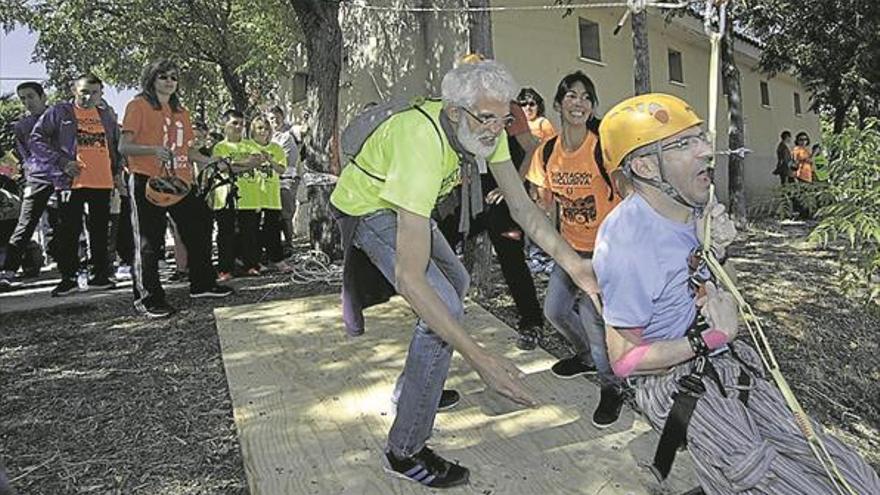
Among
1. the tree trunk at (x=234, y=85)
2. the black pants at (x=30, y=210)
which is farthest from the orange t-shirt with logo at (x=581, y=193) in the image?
the tree trunk at (x=234, y=85)

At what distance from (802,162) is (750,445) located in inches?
582

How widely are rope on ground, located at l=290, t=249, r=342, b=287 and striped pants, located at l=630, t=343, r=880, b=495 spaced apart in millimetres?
5131

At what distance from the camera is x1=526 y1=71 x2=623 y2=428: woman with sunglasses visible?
379 centimetres

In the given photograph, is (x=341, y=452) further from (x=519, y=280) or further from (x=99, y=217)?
(x=99, y=217)

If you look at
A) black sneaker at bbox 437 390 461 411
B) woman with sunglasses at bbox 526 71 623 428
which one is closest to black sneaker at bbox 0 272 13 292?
black sneaker at bbox 437 390 461 411

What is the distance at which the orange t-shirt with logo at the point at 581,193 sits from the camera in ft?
12.5

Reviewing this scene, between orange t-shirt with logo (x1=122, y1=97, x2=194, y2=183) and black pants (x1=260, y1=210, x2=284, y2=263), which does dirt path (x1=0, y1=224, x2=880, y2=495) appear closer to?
black pants (x1=260, y1=210, x2=284, y2=263)

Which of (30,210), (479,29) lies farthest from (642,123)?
(30,210)

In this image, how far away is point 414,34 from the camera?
1298 centimetres

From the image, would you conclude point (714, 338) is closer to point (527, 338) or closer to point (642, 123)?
point (642, 123)

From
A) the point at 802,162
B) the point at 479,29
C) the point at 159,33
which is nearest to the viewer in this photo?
the point at 479,29

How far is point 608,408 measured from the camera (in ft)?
11.3

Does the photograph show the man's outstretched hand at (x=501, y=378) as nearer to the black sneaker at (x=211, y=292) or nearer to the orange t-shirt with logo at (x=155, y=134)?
the orange t-shirt with logo at (x=155, y=134)

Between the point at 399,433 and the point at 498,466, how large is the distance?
48 centimetres
